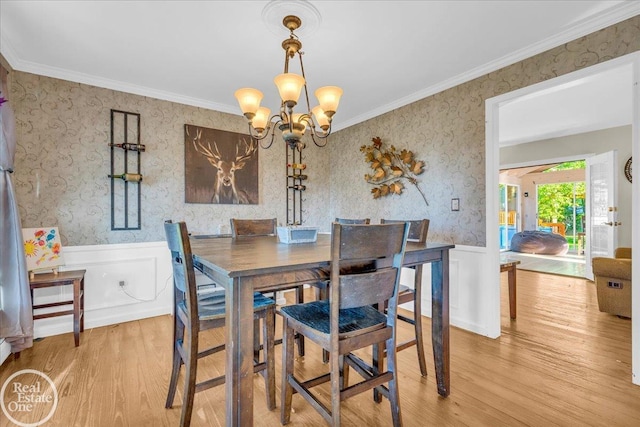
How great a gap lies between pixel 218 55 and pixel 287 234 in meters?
1.69

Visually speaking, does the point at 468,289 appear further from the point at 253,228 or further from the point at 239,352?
the point at 239,352

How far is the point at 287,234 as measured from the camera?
6.36ft

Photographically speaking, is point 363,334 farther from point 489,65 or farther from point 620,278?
point 620,278

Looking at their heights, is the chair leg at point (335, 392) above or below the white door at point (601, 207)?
below

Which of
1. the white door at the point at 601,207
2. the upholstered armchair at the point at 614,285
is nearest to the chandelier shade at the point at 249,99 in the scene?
the upholstered armchair at the point at 614,285

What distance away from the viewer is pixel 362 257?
1.19m

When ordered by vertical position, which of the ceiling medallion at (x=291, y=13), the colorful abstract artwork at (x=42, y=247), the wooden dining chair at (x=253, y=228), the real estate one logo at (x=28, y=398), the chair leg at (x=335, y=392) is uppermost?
the ceiling medallion at (x=291, y=13)

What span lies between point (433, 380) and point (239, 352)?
1.47 metres

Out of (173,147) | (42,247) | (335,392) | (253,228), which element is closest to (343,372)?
(335,392)

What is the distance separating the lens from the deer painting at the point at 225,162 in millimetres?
3404

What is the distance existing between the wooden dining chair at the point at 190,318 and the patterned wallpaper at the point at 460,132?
2127 millimetres

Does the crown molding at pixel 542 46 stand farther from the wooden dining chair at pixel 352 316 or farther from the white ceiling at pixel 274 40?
the wooden dining chair at pixel 352 316

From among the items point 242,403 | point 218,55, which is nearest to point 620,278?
point 242,403

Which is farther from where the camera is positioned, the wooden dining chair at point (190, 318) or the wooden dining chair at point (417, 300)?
the wooden dining chair at point (417, 300)
